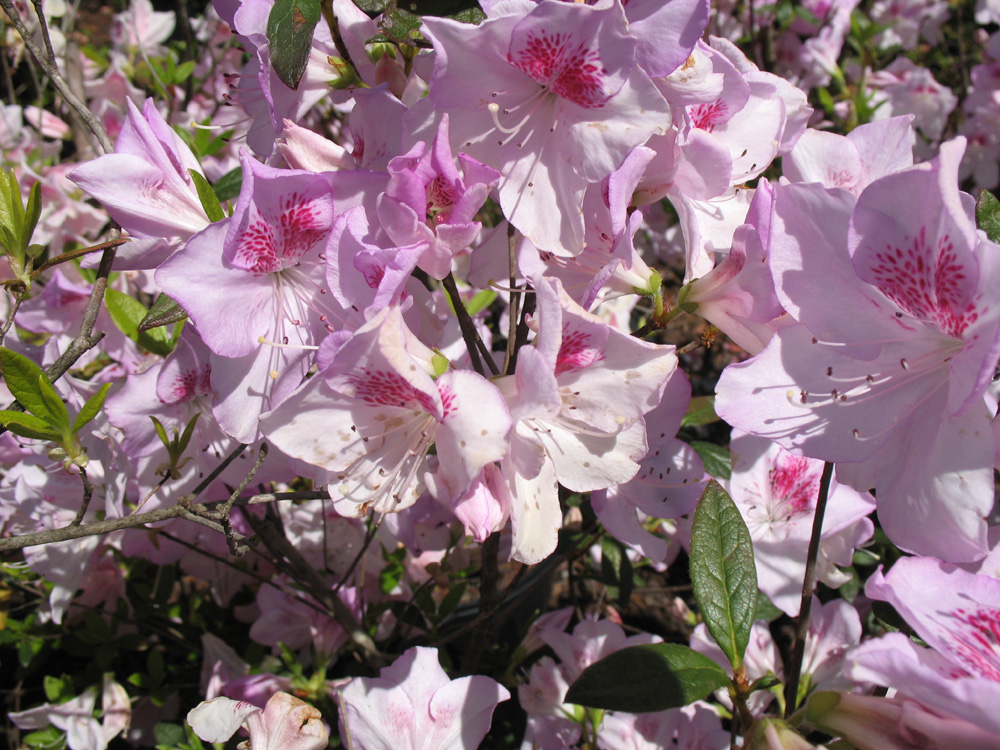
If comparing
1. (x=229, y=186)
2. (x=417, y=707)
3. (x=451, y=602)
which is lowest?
(x=451, y=602)

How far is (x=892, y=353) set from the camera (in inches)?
33.6

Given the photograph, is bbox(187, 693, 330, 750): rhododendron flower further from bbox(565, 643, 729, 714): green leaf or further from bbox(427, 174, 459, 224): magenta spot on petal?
bbox(427, 174, 459, 224): magenta spot on petal

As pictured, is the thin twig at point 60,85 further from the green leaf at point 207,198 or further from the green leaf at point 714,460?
the green leaf at point 714,460

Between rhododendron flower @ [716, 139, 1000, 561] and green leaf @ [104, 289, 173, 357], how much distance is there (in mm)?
965

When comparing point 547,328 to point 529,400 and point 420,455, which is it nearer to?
point 529,400

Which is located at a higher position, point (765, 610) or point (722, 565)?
point (722, 565)

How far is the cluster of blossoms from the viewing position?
0.71m

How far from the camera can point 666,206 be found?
8.69 ft

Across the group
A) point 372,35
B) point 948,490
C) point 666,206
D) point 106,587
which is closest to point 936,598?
point 948,490

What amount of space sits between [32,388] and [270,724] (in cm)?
53

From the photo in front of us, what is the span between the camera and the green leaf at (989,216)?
915 mm

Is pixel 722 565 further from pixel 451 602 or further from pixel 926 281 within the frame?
pixel 451 602

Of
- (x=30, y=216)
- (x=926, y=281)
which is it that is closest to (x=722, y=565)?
(x=926, y=281)

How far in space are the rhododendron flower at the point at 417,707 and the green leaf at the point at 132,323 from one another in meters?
0.67
